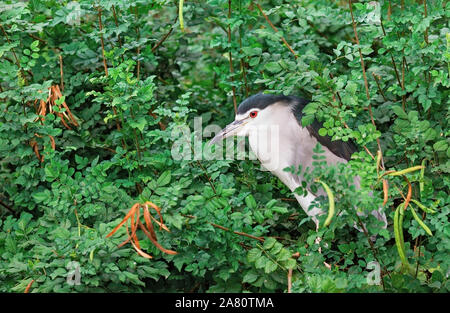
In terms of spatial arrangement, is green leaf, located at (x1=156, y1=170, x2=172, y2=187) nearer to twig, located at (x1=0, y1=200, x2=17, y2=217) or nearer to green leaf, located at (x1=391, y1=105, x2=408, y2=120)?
green leaf, located at (x1=391, y1=105, x2=408, y2=120)

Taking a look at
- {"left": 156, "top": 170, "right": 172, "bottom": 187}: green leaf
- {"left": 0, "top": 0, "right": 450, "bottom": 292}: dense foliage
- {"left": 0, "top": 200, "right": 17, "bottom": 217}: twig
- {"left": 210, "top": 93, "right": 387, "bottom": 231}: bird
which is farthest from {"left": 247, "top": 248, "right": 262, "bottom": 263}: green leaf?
{"left": 0, "top": 200, "right": 17, "bottom": 217}: twig

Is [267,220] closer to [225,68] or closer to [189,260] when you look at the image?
[189,260]

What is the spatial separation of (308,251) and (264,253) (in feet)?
0.70

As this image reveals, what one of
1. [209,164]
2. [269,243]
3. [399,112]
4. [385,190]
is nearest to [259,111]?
[209,164]

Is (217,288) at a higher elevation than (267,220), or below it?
below

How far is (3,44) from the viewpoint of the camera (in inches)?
143

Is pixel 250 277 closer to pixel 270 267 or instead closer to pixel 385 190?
pixel 270 267

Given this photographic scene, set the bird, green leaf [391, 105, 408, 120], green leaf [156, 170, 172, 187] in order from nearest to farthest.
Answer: green leaf [156, 170, 172, 187]
green leaf [391, 105, 408, 120]
the bird

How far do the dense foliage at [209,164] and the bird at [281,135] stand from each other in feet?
0.36

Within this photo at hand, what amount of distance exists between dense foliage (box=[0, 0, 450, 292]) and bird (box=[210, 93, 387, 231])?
0.36ft

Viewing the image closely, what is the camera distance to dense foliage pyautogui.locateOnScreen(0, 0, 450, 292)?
→ 9.37 ft

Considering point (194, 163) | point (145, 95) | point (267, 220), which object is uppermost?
point (145, 95)

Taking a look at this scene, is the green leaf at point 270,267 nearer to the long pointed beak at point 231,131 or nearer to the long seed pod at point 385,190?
the long seed pod at point 385,190
